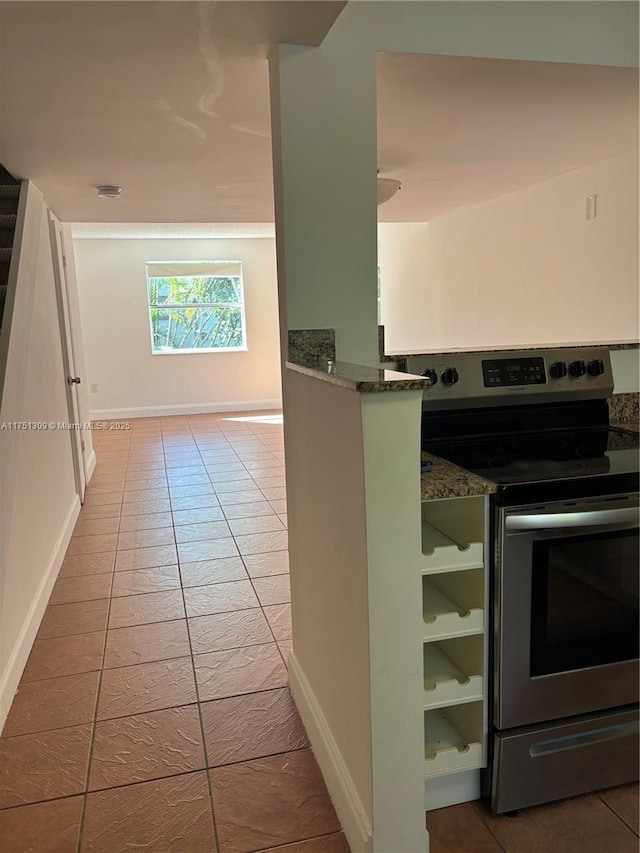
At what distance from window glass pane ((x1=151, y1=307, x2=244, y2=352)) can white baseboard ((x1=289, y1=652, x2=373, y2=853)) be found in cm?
679

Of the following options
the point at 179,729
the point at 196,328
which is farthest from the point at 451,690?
the point at 196,328

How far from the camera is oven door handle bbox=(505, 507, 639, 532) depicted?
1.47m

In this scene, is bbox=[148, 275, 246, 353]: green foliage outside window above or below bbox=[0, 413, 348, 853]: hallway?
above

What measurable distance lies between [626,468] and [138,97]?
193cm

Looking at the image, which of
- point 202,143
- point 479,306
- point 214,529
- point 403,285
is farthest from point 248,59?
point 403,285

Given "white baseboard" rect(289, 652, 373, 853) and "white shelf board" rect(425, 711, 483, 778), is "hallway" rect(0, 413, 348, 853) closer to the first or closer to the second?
"white baseboard" rect(289, 652, 373, 853)

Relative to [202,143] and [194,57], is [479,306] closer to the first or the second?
[202,143]

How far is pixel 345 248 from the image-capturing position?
1.80 metres

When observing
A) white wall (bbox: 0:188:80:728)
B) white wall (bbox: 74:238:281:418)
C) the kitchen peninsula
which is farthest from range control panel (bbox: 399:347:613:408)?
white wall (bbox: 74:238:281:418)

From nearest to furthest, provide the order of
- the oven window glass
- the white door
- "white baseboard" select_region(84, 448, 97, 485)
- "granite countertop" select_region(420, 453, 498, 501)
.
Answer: "granite countertop" select_region(420, 453, 498, 501) < the oven window glass < the white door < "white baseboard" select_region(84, 448, 97, 485)

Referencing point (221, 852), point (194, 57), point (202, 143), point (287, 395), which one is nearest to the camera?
point (221, 852)

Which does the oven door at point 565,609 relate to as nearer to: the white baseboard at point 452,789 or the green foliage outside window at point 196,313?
the white baseboard at point 452,789

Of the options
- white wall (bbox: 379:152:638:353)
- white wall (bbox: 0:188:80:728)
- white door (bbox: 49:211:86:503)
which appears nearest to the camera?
white wall (bbox: 0:188:80:728)

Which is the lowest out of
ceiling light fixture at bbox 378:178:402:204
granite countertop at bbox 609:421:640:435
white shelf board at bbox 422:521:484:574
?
white shelf board at bbox 422:521:484:574
